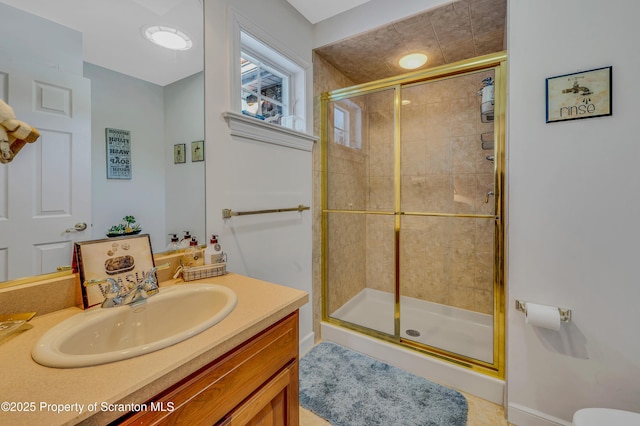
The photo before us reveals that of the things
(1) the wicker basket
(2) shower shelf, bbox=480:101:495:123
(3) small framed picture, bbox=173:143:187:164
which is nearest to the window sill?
(3) small framed picture, bbox=173:143:187:164

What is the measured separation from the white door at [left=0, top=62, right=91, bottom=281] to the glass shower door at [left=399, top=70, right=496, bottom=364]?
1.94 metres

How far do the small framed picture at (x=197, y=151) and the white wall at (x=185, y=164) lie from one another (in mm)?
17

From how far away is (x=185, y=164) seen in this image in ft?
4.25

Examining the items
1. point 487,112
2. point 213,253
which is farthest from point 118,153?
point 487,112

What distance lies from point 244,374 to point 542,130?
5.65 feet

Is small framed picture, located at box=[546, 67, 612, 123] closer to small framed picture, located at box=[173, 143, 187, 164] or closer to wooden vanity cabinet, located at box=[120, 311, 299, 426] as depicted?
wooden vanity cabinet, located at box=[120, 311, 299, 426]

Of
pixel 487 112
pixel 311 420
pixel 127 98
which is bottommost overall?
pixel 311 420

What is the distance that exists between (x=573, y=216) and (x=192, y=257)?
6.12 feet

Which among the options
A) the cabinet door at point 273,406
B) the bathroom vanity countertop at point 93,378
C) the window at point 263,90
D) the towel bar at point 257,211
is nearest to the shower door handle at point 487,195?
the towel bar at point 257,211

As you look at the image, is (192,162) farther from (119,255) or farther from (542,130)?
(542,130)

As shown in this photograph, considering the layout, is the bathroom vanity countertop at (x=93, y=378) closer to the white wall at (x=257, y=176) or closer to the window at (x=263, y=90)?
the white wall at (x=257, y=176)

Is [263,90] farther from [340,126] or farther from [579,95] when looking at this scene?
[579,95]

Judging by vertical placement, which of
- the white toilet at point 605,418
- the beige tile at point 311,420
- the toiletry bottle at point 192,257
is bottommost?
the beige tile at point 311,420

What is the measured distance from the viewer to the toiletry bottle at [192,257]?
Result: 1.26 m
